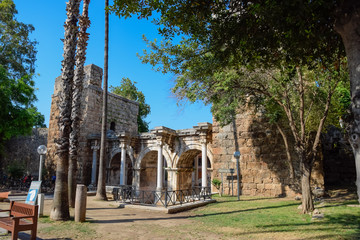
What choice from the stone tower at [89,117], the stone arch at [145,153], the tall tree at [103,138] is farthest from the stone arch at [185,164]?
the tall tree at [103,138]

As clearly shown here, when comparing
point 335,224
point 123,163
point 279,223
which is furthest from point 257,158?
point 123,163

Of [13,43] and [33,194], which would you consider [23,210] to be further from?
[13,43]

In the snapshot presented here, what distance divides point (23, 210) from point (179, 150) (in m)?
11.9

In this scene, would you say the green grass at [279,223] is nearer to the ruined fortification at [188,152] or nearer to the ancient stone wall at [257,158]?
the ancient stone wall at [257,158]

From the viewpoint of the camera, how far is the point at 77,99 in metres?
10.0

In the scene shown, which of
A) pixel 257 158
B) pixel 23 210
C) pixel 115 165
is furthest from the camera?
pixel 115 165

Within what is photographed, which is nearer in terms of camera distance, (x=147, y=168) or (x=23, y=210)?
(x=23, y=210)

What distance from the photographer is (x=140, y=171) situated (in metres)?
18.4

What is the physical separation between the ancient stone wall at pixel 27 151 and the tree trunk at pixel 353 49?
28.2 meters

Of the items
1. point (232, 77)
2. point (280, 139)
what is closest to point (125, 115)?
point (280, 139)

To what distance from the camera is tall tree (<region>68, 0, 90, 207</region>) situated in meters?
9.48

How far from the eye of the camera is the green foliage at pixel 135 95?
34469mm

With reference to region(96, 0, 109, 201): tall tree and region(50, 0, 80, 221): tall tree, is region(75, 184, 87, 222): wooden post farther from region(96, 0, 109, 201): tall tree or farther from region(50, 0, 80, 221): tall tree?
region(96, 0, 109, 201): tall tree

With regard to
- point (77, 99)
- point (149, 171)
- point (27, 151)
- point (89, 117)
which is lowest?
point (149, 171)
